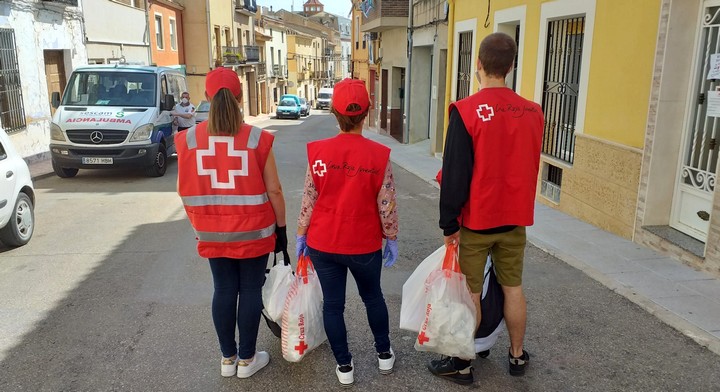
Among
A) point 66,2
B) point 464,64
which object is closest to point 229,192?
point 464,64

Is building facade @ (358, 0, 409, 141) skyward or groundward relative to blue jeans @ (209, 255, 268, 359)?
skyward

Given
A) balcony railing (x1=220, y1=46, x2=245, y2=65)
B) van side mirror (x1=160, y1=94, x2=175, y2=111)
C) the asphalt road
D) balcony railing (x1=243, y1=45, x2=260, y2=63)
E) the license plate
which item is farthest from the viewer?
balcony railing (x1=243, y1=45, x2=260, y2=63)

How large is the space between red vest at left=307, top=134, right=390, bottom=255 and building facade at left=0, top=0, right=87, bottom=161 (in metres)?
11.4

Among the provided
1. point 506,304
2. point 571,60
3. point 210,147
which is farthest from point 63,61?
point 506,304

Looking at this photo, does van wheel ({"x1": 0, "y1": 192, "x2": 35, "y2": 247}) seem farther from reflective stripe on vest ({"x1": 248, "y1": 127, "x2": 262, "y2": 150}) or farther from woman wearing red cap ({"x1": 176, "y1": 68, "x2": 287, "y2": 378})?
reflective stripe on vest ({"x1": 248, "y1": 127, "x2": 262, "y2": 150})

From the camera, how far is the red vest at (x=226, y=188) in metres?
2.98

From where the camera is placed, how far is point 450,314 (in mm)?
3055

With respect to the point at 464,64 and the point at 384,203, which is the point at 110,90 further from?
the point at 384,203

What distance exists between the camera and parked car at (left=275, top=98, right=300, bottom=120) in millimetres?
38750

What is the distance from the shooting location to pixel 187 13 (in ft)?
101

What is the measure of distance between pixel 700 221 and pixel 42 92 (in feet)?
47.7

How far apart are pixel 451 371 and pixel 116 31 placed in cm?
1963

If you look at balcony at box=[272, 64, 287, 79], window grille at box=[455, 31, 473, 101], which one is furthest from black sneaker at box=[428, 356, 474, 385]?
balcony at box=[272, 64, 287, 79]

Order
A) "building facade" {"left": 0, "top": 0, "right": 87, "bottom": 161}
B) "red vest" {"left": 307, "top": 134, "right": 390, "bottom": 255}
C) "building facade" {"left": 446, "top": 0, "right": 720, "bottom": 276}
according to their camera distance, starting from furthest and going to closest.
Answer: "building facade" {"left": 0, "top": 0, "right": 87, "bottom": 161} → "building facade" {"left": 446, "top": 0, "right": 720, "bottom": 276} → "red vest" {"left": 307, "top": 134, "right": 390, "bottom": 255}
